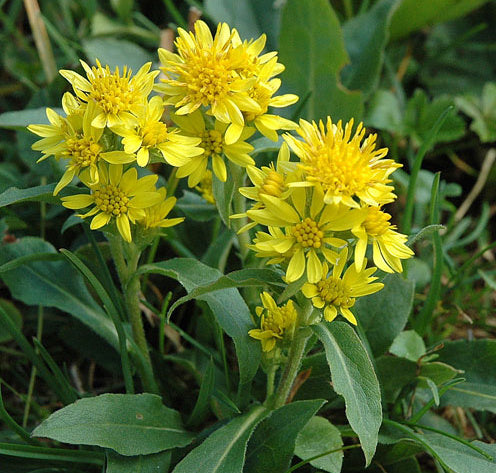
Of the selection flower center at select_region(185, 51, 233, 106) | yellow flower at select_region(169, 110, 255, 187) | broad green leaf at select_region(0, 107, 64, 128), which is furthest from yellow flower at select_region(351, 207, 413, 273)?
broad green leaf at select_region(0, 107, 64, 128)

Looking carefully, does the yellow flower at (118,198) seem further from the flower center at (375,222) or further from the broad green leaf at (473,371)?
the broad green leaf at (473,371)

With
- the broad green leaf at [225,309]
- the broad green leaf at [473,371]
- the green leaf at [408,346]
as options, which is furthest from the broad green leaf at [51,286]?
the broad green leaf at [473,371]

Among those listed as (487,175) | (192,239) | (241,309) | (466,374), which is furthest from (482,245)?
(241,309)

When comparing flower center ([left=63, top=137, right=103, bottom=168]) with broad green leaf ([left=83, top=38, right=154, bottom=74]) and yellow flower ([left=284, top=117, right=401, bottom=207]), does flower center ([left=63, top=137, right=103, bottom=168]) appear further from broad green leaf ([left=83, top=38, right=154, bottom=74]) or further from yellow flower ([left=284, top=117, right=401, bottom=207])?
broad green leaf ([left=83, top=38, right=154, bottom=74])

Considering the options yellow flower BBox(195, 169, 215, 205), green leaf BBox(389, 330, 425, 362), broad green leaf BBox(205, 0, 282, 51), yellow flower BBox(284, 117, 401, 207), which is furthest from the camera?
broad green leaf BBox(205, 0, 282, 51)

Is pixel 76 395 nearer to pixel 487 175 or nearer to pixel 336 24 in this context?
pixel 336 24

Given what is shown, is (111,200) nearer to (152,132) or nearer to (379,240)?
(152,132)
